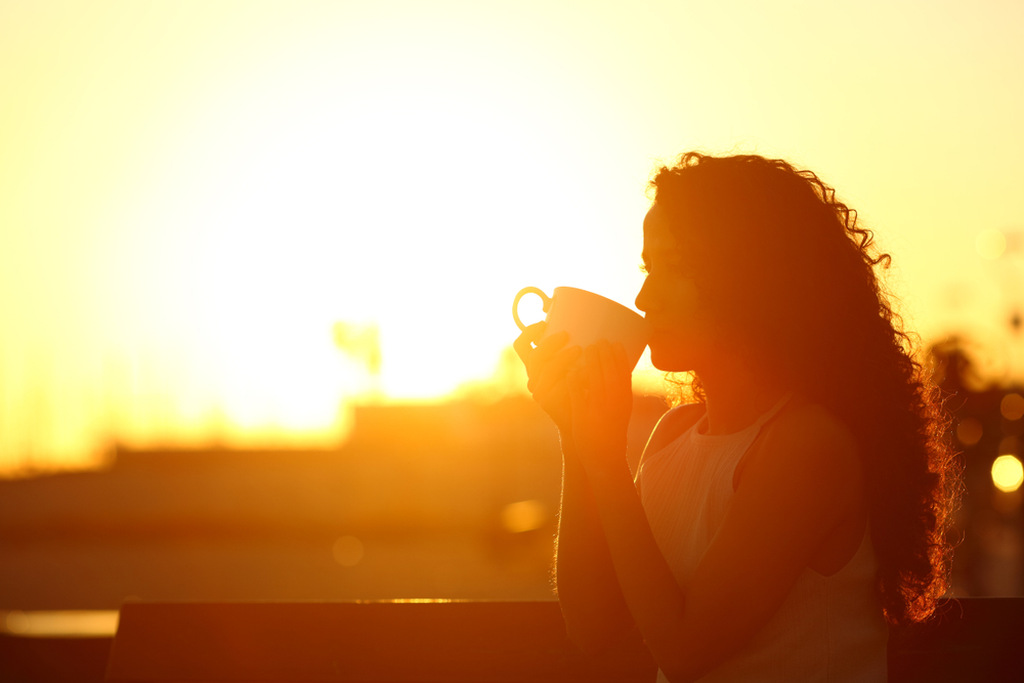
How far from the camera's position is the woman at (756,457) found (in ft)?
5.72

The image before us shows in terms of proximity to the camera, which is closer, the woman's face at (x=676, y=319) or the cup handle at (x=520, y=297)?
the woman's face at (x=676, y=319)

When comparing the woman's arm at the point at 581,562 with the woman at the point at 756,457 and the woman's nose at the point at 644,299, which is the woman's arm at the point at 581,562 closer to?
the woman at the point at 756,457

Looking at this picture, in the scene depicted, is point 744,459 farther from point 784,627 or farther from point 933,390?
point 933,390

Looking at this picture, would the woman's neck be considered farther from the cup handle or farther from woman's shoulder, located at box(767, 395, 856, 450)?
the cup handle

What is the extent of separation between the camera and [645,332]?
78.4 inches

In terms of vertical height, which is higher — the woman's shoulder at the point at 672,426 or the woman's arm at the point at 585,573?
the woman's shoulder at the point at 672,426

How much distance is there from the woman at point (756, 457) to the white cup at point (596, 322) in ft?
0.14

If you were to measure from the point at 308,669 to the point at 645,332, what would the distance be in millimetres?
1380

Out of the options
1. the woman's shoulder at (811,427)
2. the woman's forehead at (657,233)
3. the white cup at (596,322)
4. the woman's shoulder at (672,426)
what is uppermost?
the woman's forehead at (657,233)

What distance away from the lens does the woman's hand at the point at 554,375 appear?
192cm

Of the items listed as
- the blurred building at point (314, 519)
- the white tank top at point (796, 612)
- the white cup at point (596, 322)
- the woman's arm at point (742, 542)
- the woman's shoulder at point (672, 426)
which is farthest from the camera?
the blurred building at point (314, 519)

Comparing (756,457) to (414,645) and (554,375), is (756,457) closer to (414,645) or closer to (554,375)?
(554,375)

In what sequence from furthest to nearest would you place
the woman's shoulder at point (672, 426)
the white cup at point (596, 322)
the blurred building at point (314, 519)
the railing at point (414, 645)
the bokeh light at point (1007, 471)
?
1. the blurred building at point (314, 519)
2. the bokeh light at point (1007, 471)
3. the railing at point (414, 645)
4. the woman's shoulder at point (672, 426)
5. the white cup at point (596, 322)

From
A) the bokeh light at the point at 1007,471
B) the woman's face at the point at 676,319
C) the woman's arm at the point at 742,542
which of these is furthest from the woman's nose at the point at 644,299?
the bokeh light at the point at 1007,471
